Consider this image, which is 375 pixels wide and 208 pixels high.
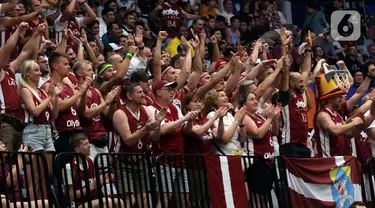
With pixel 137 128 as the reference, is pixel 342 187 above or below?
below

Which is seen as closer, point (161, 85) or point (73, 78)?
point (161, 85)

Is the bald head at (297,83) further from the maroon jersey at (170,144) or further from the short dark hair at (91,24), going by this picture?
the short dark hair at (91,24)

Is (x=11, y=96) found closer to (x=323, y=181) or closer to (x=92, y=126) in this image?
(x=92, y=126)

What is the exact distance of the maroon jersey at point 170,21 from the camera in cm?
1980

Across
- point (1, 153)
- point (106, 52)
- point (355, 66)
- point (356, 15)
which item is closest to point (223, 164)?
point (1, 153)

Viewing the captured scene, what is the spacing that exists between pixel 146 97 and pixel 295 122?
246cm

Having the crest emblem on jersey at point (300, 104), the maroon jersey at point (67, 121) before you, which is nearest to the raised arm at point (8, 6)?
the maroon jersey at point (67, 121)

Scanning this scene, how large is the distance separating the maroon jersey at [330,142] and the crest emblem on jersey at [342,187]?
0.99 metres

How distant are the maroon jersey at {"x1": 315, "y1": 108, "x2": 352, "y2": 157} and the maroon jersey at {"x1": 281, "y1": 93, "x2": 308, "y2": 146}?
265 mm

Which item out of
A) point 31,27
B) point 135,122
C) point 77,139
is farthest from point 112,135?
point 31,27

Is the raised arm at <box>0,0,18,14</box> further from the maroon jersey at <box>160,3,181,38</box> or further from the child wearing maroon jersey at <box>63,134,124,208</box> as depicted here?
the maroon jersey at <box>160,3,181,38</box>

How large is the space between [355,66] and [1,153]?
1390 centimetres

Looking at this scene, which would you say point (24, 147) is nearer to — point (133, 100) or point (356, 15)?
point (133, 100)

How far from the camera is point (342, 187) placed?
13312 millimetres
